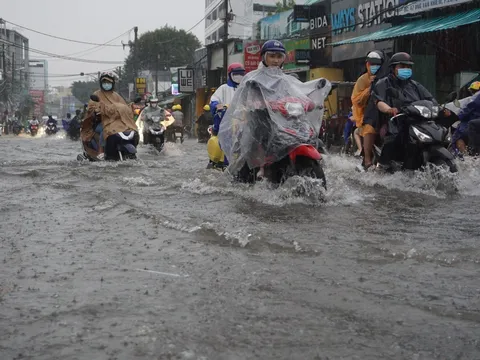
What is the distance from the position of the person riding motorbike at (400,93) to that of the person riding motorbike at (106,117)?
4.66 m

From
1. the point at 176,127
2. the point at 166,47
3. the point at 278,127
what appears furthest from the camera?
the point at 166,47

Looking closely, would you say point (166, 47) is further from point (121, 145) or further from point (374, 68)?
point (374, 68)

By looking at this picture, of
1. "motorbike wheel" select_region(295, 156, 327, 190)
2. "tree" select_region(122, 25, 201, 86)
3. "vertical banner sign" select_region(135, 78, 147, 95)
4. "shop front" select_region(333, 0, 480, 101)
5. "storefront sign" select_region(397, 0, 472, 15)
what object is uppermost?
"tree" select_region(122, 25, 201, 86)

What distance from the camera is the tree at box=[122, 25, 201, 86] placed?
227 feet

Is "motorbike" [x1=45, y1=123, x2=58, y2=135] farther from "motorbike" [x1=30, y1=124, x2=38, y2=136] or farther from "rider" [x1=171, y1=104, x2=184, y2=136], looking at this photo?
"rider" [x1=171, y1=104, x2=184, y2=136]

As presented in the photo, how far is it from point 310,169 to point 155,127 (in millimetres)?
10565

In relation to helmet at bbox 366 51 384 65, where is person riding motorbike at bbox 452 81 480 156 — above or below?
below

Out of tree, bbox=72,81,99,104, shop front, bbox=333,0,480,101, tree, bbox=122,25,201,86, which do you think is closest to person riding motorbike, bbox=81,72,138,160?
shop front, bbox=333,0,480,101

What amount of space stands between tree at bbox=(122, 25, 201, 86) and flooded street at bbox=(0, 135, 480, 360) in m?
64.2

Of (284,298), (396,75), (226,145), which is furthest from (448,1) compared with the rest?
(284,298)

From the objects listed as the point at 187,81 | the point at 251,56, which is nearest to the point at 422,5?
the point at 251,56

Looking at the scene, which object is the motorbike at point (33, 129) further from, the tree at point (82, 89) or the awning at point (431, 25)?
the tree at point (82, 89)

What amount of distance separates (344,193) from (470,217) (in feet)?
4.70

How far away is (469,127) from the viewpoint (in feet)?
30.6
